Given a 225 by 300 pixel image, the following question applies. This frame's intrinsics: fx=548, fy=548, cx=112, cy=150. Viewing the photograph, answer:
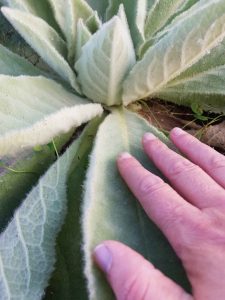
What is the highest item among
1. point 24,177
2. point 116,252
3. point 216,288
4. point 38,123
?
point 38,123

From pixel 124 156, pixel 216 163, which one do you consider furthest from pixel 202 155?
pixel 124 156

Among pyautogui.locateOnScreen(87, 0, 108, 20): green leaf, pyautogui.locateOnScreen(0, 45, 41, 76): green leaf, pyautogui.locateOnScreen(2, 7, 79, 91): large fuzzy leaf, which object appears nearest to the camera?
pyautogui.locateOnScreen(2, 7, 79, 91): large fuzzy leaf

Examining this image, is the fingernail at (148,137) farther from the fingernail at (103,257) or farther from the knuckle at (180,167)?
the fingernail at (103,257)

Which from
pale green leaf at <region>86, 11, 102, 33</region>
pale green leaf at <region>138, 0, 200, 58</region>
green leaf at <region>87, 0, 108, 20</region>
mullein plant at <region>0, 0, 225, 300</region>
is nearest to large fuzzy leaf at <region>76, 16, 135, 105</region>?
mullein plant at <region>0, 0, 225, 300</region>

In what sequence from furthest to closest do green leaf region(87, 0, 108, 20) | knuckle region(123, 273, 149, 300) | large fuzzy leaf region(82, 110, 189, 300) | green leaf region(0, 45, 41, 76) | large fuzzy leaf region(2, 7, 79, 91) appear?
green leaf region(87, 0, 108, 20) < green leaf region(0, 45, 41, 76) < large fuzzy leaf region(2, 7, 79, 91) < large fuzzy leaf region(82, 110, 189, 300) < knuckle region(123, 273, 149, 300)

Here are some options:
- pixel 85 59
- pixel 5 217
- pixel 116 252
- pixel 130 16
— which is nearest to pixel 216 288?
pixel 116 252

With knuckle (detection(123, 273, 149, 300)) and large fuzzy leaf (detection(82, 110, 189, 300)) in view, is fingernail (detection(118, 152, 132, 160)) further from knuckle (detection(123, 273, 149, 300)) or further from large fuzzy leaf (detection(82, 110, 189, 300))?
knuckle (detection(123, 273, 149, 300))

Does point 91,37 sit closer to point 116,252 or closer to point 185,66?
point 185,66

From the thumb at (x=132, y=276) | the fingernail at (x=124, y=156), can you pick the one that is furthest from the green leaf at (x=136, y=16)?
the thumb at (x=132, y=276)
